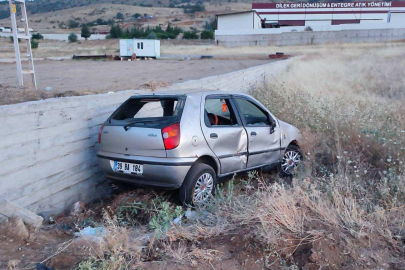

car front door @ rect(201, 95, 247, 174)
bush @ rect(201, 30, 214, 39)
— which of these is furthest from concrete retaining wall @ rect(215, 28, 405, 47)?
car front door @ rect(201, 95, 247, 174)

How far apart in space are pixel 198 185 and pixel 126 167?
3.14ft

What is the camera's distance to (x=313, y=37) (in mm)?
59344

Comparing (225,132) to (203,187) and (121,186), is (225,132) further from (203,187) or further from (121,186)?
(121,186)

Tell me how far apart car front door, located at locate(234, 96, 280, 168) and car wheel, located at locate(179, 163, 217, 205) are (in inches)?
35.8

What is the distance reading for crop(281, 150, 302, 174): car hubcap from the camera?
282 inches

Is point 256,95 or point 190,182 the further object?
point 256,95

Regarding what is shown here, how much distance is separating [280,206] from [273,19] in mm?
72630

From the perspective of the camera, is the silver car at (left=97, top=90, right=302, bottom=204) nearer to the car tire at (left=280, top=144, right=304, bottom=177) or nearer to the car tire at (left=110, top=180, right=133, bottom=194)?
the car tire at (left=110, top=180, right=133, bottom=194)

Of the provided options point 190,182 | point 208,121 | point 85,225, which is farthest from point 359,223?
point 85,225

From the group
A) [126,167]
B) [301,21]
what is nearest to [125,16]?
[301,21]

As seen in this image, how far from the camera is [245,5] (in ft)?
458

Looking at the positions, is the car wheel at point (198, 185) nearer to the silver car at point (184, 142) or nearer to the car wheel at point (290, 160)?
the silver car at point (184, 142)

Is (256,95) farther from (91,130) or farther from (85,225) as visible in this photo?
(85,225)

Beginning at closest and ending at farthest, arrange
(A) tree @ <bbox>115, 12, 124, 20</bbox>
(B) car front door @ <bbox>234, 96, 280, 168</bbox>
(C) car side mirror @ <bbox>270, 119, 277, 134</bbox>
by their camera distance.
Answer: (B) car front door @ <bbox>234, 96, 280, 168</bbox> < (C) car side mirror @ <bbox>270, 119, 277, 134</bbox> < (A) tree @ <bbox>115, 12, 124, 20</bbox>
